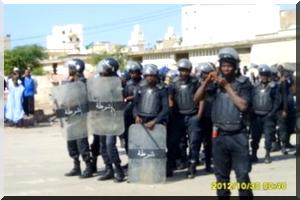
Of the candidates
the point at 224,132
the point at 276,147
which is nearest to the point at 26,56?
the point at 276,147

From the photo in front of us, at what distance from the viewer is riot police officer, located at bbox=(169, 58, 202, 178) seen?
9453 millimetres

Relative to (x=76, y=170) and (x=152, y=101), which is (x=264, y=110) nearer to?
(x=152, y=101)

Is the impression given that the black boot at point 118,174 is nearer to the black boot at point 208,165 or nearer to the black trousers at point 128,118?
the black trousers at point 128,118

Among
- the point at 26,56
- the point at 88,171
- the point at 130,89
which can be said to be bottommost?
the point at 88,171

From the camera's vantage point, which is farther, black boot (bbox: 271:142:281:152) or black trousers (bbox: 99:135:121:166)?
black boot (bbox: 271:142:281:152)

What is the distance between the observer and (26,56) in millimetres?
88062

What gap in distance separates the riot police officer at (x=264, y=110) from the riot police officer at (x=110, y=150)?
2838 mm

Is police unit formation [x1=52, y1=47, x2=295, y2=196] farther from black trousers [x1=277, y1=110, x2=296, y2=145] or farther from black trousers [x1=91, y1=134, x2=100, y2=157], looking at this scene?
black trousers [x1=277, y1=110, x2=296, y2=145]

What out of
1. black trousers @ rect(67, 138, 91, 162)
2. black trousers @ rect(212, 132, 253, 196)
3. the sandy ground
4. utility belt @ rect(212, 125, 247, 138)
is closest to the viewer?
black trousers @ rect(212, 132, 253, 196)

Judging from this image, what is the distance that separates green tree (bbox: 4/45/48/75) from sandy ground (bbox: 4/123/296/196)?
68.9m

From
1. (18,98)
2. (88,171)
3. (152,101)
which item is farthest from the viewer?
(18,98)

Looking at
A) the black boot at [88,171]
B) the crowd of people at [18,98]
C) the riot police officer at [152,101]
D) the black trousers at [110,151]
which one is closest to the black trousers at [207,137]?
the riot police officer at [152,101]

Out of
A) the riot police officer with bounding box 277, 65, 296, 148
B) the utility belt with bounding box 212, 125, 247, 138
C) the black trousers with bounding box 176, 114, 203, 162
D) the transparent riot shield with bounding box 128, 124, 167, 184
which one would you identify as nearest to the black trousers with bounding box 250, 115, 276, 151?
the riot police officer with bounding box 277, 65, 296, 148

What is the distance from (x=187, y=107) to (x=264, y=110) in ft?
6.61
